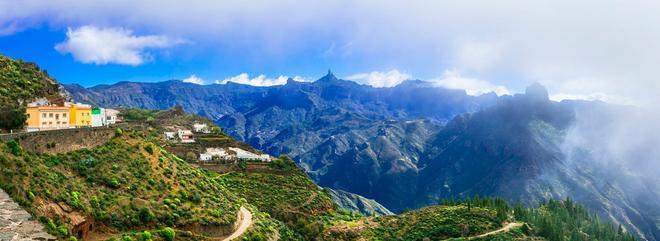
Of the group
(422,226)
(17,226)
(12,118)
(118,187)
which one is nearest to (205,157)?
(422,226)

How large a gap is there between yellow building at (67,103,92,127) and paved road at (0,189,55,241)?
4045 centimetres

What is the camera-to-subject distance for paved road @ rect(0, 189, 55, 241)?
26188 mm

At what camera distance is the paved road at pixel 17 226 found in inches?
1031

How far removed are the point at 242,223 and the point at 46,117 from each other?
26864 mm

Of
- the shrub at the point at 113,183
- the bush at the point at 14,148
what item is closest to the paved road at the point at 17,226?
the bush at the point at 14,148

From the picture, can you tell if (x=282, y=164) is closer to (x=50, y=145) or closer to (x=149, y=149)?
(x=149, y=149)

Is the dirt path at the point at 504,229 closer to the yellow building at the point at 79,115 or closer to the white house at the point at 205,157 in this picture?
the white house at the point at 205,157

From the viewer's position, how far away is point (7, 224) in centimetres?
2711

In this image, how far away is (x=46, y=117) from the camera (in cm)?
6400

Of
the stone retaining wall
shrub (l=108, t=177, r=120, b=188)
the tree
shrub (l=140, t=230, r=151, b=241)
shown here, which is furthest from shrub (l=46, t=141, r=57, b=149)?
shrub (l=140, t=230, r=151, b=241)

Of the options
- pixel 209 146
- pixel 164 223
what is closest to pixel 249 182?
pixel 209 146

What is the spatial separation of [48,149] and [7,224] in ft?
94.4

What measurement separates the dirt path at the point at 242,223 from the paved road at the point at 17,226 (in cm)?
3483

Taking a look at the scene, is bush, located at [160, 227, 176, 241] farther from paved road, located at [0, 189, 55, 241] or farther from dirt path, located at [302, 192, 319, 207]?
dirt path, located at [302, 192, 319, 207]
